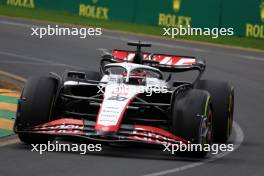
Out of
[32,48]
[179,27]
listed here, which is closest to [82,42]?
[32,48]

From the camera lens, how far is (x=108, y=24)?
34156 mm

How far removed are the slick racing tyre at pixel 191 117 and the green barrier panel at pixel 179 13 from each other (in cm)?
1900

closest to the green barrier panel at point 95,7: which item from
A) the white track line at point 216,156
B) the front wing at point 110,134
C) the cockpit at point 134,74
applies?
the white track line at point 216,156

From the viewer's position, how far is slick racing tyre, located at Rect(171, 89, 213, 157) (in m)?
12.5

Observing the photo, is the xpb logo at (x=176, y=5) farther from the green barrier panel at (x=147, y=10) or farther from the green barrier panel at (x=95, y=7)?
the green barrier panel at (x=95, y=7)

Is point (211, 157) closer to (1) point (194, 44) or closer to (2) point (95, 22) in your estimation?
(1) point (194, 44)

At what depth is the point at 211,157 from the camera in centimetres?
1280

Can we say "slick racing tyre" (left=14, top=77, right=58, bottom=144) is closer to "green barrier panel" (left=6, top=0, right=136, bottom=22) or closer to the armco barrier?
the armco barrier

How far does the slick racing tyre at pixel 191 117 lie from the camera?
41.0ft

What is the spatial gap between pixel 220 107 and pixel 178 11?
18.5 m

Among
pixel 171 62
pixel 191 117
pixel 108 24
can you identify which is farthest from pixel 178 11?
pixel 191 117

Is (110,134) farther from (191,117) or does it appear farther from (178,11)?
(178,11)

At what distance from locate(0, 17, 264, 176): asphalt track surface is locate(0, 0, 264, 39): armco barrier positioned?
1714mm

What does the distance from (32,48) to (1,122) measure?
12.6 m
